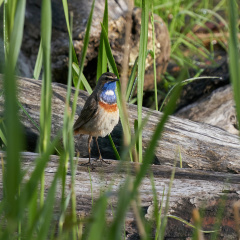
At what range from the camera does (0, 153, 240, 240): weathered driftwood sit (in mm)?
2475

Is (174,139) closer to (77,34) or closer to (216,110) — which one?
(216,110)

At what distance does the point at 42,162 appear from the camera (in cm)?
138

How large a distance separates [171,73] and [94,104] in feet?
10.9

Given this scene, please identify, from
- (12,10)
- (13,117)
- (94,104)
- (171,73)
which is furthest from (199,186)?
(171,73)

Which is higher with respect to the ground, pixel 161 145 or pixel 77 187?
pixel 161 145

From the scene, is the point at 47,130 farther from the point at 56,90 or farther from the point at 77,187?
the point at 56,90

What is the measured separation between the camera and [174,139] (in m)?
3.70

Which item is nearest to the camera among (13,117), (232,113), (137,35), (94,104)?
(13,117)

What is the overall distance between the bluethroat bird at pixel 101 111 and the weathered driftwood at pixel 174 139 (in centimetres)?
22

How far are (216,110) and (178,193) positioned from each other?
2.58 m

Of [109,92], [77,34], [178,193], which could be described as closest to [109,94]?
[109,92]

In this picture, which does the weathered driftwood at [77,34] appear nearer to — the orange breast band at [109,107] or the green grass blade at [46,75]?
the orange breast band at [109,107]

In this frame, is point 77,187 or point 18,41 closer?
point 18,41

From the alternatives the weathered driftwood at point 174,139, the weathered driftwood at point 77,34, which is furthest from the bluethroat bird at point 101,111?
the weathered driftwood at point 77,34
